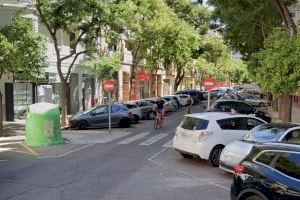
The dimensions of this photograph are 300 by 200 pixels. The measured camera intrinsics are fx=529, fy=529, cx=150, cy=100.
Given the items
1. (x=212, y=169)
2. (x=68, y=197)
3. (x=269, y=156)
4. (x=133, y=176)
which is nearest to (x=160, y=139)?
(x=212, y=169)

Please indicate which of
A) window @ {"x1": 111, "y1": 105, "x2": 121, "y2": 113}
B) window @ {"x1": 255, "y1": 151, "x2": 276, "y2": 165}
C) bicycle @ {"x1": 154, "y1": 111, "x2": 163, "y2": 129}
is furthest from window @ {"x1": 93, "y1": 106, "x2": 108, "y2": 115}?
window @ {"x1": 255, "y1": 151, "x2": 276, "y2": 165}

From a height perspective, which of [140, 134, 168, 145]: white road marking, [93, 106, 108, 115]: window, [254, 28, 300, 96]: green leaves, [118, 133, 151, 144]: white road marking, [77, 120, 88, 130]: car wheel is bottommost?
[118, 133, 151, 144]: white road marking

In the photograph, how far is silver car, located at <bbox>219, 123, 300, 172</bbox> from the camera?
12281mm

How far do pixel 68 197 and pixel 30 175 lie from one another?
10.2 feet

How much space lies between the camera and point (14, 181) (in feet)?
42.4

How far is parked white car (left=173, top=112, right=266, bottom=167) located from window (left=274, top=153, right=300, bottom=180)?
25.0ft

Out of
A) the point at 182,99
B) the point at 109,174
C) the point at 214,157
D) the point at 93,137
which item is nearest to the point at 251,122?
the point at 214,157

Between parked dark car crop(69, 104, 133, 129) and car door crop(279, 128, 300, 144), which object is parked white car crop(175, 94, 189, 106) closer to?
parked dark car crop(69, 104, 133, 129)

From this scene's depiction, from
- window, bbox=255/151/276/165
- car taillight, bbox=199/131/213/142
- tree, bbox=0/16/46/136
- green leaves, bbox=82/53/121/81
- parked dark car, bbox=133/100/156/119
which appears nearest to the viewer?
window, bbox=255/151/276/165

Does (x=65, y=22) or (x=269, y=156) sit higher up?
(x=65, y=22)

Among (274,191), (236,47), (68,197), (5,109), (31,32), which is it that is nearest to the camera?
(274,191)

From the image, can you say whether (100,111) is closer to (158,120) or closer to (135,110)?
(158,120)

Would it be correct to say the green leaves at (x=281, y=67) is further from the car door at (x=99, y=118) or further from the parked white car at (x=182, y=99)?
the parked white car at (x=182, y=99)

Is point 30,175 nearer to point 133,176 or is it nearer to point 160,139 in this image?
point 133,176
